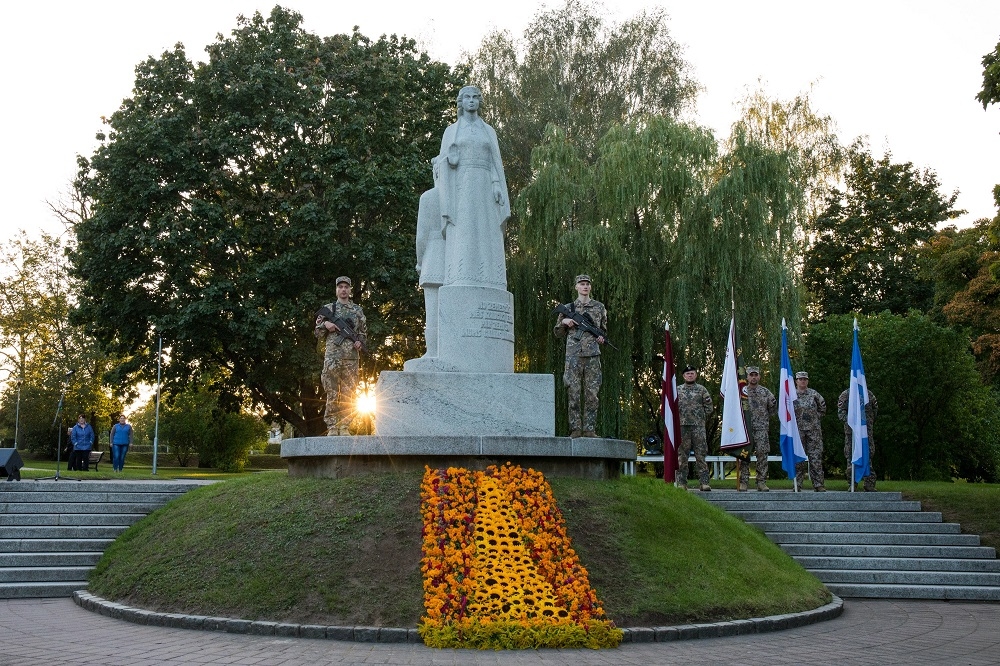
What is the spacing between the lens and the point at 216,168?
88.2 ft

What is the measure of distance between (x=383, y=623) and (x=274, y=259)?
19.0 meters

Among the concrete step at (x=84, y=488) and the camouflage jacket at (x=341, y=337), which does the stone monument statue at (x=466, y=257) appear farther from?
the concrete step at (x=84, y=488)

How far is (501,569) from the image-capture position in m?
8.65

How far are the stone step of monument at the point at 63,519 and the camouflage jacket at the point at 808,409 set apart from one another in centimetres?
1148

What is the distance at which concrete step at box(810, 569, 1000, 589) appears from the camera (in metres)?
12.4

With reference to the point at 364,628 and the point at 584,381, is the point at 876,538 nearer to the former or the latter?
the point at 584,381

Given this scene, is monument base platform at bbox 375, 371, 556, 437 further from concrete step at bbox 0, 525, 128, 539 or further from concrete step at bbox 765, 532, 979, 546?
concrete step at bbox 765, 532, 979, 546

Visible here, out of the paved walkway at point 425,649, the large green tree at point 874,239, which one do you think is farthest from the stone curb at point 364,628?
the large green tree at point 874,239

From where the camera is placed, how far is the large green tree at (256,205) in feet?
83.9

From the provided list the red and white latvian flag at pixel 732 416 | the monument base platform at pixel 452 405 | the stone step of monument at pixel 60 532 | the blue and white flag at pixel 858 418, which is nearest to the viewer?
the monument base platform at pixel 452 405

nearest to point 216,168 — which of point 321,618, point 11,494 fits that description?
point 11,494

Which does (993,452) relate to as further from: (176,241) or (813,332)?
(176,241)

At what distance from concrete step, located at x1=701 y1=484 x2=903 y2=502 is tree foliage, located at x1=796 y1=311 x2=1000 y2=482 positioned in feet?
49.7

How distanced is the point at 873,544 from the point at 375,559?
8.33 meters
